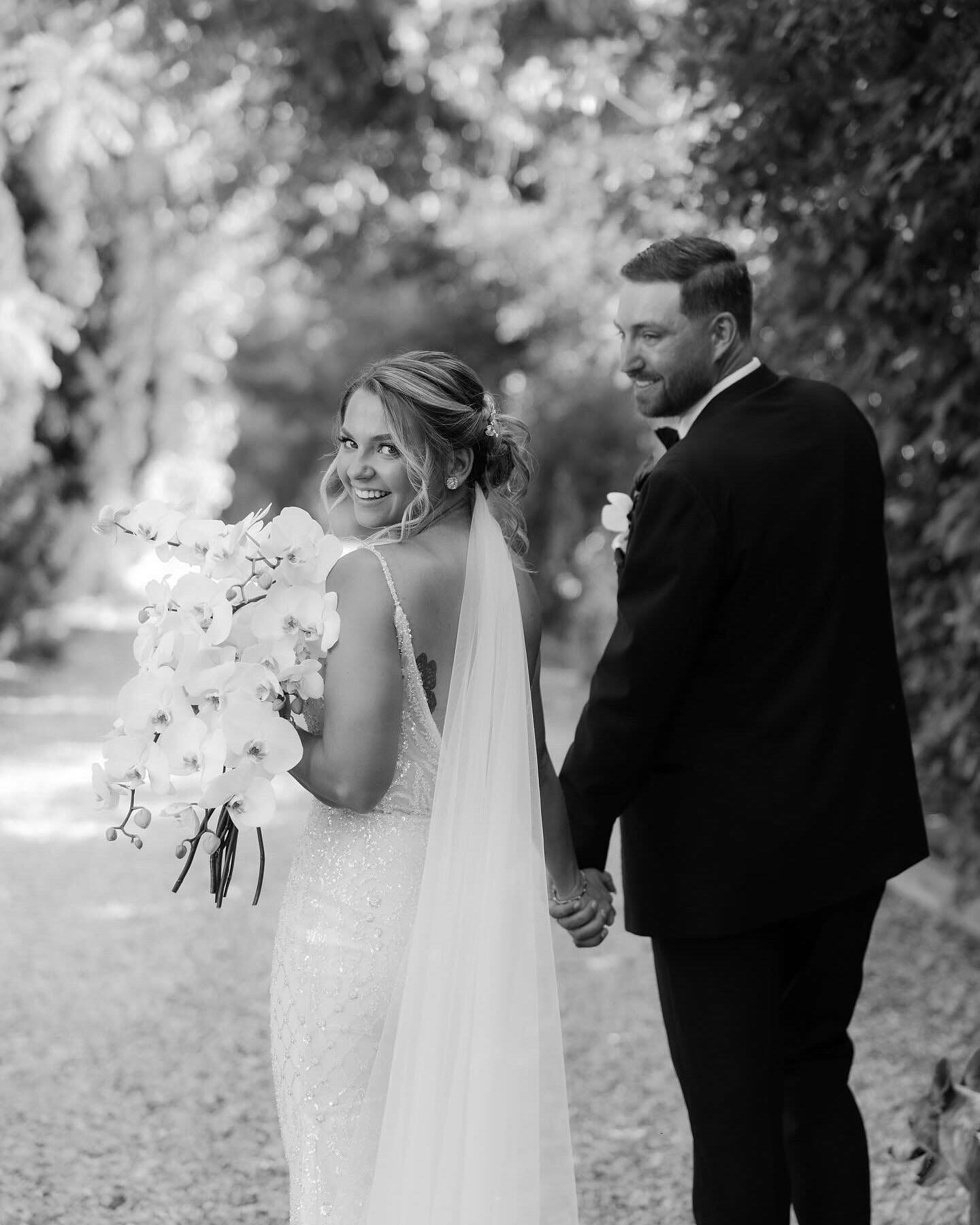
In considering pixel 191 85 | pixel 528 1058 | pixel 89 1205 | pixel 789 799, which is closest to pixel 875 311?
pixel 789 799

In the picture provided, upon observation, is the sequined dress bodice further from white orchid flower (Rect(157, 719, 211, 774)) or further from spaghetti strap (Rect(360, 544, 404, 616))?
white orchid flower (Rect(157, 719, 211, 774))

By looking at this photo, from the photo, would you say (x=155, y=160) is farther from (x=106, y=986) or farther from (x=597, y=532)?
(x=106, y=986)

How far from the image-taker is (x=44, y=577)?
1276cm

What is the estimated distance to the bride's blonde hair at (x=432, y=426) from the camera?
246 cm

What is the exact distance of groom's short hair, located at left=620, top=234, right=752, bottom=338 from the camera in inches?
106

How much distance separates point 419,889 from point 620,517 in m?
0.99

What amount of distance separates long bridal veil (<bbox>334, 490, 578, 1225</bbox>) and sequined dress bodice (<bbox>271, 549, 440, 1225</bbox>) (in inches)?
1.6

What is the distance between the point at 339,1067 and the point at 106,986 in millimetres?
3335

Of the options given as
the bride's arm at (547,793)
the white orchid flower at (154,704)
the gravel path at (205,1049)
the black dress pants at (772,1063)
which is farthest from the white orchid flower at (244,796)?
the gravel path at (205,1049)

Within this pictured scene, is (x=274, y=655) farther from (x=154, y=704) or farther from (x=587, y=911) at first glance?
(x=587, y=911)

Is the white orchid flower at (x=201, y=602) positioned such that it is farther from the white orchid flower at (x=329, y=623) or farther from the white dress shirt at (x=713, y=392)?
the white dress shirt at (x=713, y=392)

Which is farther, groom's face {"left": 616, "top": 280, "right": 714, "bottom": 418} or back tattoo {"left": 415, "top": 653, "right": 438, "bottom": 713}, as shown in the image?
groom's face {"left": 616, "top": 280, "right": 714, "bottom": 418}

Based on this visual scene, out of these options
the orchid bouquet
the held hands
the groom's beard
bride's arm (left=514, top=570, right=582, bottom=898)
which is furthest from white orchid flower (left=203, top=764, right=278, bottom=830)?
the groom's beard

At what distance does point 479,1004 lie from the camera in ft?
7.80
